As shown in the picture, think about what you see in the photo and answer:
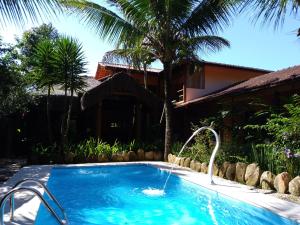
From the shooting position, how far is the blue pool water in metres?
6.99

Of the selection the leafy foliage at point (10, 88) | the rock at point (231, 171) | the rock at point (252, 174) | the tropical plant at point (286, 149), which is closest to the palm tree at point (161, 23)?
the leafy foliage at point (10, 88)

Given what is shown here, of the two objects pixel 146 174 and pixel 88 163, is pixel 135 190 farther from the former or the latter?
pixel 88 163

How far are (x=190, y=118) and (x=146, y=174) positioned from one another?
8.13m

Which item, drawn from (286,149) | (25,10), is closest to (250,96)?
(286,149)

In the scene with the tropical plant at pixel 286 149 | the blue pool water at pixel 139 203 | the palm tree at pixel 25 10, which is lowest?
the blue pool water at pixel 139 203

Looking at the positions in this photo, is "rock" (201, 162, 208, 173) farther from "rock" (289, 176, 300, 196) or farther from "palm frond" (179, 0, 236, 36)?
"palm frond" (179, 0, 236, 36)

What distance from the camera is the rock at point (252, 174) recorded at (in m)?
9.40

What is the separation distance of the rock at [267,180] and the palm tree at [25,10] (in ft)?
24.0

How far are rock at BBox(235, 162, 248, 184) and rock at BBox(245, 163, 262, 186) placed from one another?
23cm

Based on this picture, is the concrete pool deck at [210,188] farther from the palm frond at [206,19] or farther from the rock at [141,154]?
the palm frond at [206,19]

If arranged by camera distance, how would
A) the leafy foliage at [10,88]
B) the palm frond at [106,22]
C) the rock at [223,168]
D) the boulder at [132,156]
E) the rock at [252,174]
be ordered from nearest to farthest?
the rock at [252,174], the rock at [223,168], the leafy foliage at [10,88], the palm frond at [106,22], the boulder at [132,156]

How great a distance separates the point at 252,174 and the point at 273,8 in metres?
5.22

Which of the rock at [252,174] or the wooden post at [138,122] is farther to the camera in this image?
the wooden post at [138,122]

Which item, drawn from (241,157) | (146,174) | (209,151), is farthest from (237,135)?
(146,174)
